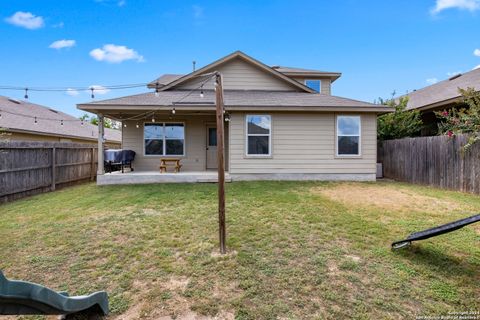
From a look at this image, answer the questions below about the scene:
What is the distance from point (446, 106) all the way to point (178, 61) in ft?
47.5

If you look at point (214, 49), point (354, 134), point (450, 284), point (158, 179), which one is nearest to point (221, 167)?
point (450, 284)

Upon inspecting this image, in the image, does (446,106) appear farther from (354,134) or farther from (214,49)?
(214,49)

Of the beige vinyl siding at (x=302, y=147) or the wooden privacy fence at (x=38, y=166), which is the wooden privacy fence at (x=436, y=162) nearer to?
the beige vinyl siding at (x=302, y=147)

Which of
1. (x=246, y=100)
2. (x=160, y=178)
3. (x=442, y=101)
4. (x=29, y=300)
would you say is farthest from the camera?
(x=442, y=101)

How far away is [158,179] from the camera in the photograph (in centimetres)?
916

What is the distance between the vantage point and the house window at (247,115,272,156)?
9328 millimetres

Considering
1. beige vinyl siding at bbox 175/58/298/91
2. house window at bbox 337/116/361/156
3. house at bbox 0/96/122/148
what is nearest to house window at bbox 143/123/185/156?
beige vinyl siding at bbox 175/58/298/91

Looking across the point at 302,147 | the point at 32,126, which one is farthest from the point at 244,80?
the point at 32,126

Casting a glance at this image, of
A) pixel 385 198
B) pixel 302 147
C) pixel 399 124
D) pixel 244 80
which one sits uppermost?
pixel 244 80

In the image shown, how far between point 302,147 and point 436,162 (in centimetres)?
421

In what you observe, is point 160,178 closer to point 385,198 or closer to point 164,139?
point 164,139

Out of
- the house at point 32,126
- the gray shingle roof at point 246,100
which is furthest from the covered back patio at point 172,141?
the house at point 32,126

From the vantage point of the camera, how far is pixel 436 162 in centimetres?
837

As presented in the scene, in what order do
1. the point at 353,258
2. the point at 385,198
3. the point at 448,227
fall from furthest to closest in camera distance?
the point at 385,198 → the point at 353,258 → the point at 448,227
